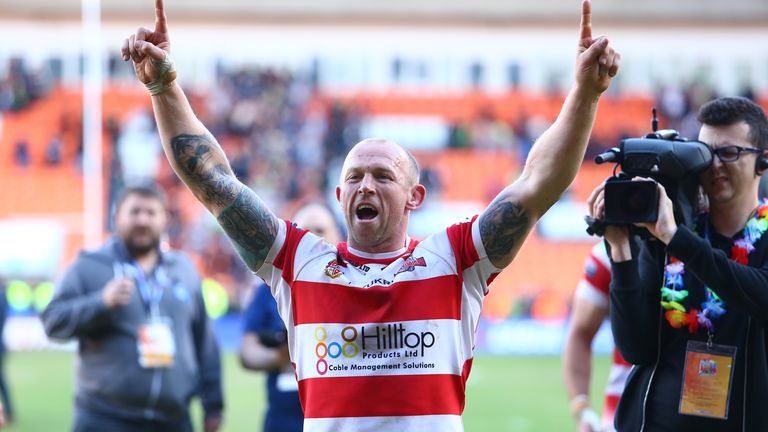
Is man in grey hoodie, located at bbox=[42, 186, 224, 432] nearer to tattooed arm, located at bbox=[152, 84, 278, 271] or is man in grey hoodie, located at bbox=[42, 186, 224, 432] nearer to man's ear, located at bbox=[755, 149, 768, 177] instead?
tattooed arm, located at bbox=[152, 84, 278, 271]

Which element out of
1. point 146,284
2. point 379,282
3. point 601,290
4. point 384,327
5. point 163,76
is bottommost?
point 146,284

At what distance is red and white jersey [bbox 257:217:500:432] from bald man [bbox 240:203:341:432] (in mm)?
1835

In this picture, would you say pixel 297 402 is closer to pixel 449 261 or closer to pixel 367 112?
pixel 449 261

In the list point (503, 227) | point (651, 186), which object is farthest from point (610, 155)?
point (503, 227)

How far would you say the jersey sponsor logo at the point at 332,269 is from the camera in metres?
3.04

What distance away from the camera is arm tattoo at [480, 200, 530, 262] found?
2.95 m

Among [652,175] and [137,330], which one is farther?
[137,330]

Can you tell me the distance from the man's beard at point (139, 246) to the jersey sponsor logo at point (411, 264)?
107 inches

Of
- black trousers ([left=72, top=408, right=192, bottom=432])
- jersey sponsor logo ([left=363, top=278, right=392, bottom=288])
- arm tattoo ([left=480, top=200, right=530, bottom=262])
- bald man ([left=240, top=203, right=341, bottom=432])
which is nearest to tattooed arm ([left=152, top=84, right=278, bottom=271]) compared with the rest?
jersey sponsor logo ([left=363, top=278, right=392, bottom=288])

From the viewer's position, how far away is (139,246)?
5.44 m

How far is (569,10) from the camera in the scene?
2545 centimetres

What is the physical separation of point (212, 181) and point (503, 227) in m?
0.87

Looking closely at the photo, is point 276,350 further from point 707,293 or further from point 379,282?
point 707,293

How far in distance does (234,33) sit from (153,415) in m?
21.5
